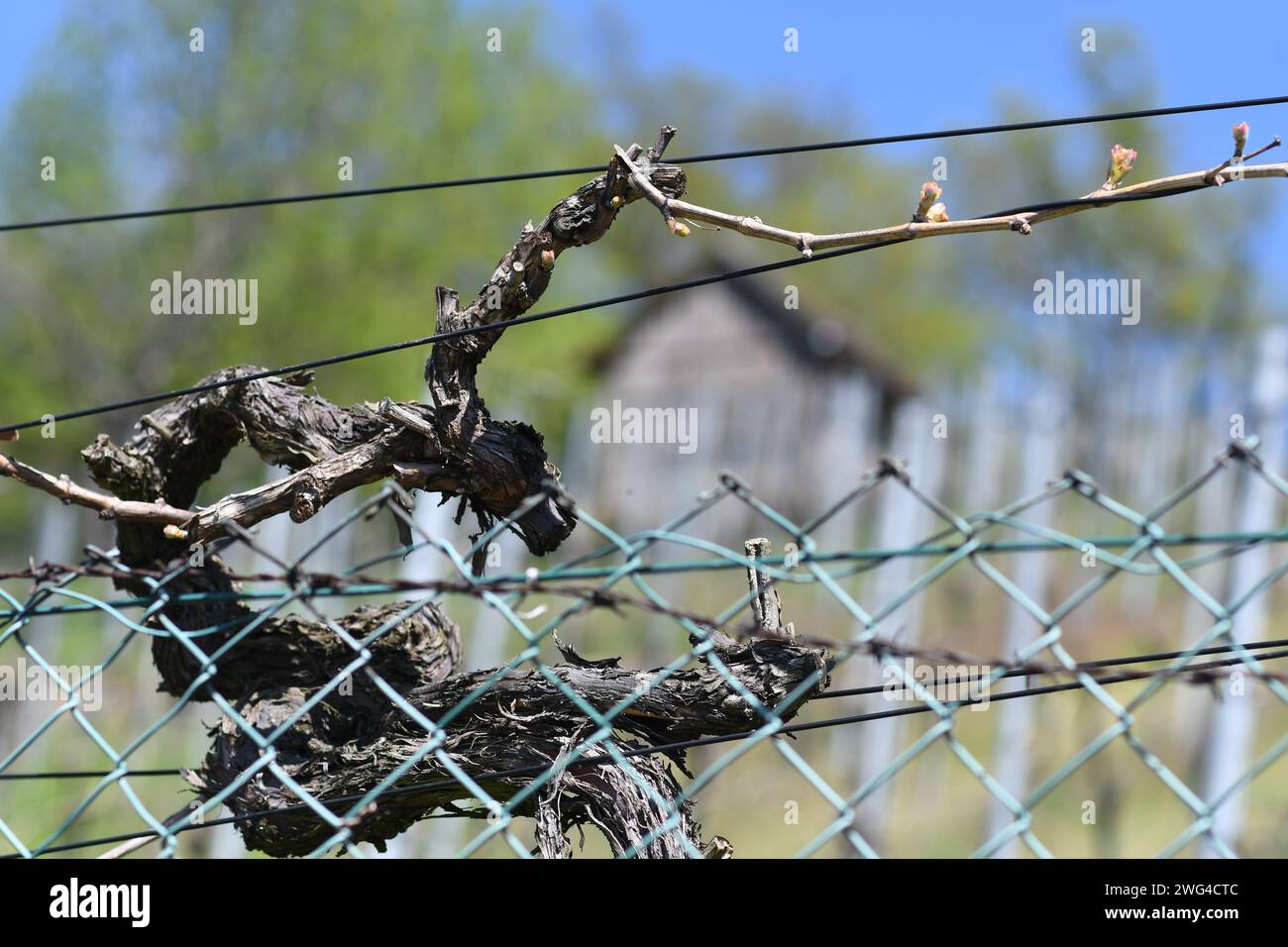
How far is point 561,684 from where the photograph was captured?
158 centimetres

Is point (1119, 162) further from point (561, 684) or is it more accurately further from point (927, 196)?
point (561, 684)

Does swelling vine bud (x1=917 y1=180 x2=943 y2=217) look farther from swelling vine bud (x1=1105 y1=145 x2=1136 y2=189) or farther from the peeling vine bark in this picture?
the peeling vine bark

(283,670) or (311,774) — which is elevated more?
(283,670)

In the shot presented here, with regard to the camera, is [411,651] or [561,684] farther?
[411,651]

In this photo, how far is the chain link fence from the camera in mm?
1342

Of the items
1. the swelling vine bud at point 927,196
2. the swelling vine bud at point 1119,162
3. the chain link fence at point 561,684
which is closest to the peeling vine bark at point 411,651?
the chain link fence at point 561,684

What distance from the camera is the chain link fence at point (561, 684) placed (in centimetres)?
134

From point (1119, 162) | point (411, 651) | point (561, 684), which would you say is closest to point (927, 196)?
point (1119, 162)

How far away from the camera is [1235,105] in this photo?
218 centimetres

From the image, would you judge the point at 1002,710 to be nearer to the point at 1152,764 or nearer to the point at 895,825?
the point at 895,825

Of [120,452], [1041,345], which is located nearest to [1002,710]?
[120,452]

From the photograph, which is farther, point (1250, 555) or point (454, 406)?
point (1250, 555)

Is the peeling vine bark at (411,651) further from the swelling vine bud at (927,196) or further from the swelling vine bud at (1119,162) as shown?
the swelling vine bud at (1119,162)

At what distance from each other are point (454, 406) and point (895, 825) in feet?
25.8
